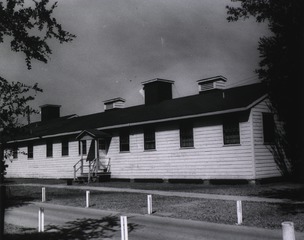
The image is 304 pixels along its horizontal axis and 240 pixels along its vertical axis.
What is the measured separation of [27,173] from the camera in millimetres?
35406

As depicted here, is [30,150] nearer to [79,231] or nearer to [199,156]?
[199,156]

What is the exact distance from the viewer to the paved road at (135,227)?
885 centimetres

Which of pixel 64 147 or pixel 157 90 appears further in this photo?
pixel 64 147

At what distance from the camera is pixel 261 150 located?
20438mm

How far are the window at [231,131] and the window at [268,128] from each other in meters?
1.69

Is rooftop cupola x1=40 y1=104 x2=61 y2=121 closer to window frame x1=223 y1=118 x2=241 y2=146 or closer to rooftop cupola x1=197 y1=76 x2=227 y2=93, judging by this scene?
rooftop cupola x1=197 y1=76 x2=227 y2=93

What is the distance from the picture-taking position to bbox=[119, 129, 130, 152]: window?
26.7 meters

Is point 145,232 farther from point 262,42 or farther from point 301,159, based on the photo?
point 301,159

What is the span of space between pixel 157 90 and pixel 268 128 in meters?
11.7

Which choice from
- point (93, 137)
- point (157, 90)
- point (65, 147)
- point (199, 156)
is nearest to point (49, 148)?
point (65, 147)

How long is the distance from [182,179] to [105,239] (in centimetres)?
1461

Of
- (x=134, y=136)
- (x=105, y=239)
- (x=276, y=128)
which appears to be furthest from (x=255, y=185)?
(x=105, y=239)

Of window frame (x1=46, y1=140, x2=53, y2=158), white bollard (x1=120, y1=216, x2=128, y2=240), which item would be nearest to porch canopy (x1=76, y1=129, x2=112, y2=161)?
window frame (x1=46, y1=140, x2=53, y2=158)

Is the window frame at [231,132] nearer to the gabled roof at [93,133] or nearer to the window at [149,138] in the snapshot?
the window at [149,138]
